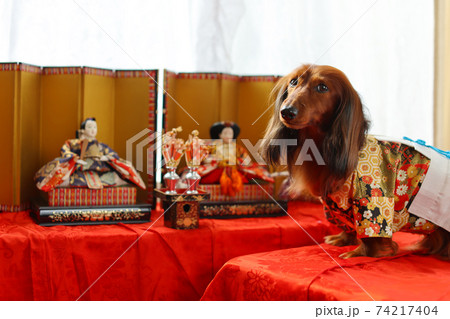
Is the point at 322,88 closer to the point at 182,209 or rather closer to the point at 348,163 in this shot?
the point at 348,163

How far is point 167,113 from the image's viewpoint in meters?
2.09

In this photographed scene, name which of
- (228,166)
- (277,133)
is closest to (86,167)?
(228,166)

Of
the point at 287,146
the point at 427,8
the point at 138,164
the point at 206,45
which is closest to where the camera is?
the point at 287,146

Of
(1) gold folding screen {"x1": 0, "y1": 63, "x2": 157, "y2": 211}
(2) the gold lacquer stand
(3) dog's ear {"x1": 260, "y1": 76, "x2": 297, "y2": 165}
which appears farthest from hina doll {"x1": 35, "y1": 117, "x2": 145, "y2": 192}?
(3) dog's ear {"x1": 260, "y1": 76, "x2": 297, "y2": 165}

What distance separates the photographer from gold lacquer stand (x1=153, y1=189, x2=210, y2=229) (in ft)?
5.48

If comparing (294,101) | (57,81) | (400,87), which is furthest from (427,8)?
(57,81)

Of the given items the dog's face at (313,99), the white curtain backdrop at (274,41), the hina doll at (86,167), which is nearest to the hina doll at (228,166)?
the hina doll at (86,167)

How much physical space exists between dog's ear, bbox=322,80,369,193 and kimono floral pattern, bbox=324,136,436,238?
0.06m

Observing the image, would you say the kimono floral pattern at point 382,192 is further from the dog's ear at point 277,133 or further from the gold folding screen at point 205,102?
the gold folding screen at point 205,102

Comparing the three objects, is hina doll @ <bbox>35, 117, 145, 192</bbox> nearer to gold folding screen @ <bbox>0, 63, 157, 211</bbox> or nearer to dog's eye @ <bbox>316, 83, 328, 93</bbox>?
gold folding screen @ <bbox>0, 63, 157, 211</bbox>

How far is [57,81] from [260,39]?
1001 millimetres

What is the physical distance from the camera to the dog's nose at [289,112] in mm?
1295

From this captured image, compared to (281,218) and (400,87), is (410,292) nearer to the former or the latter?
(281,218)

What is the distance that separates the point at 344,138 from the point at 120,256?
798mm
